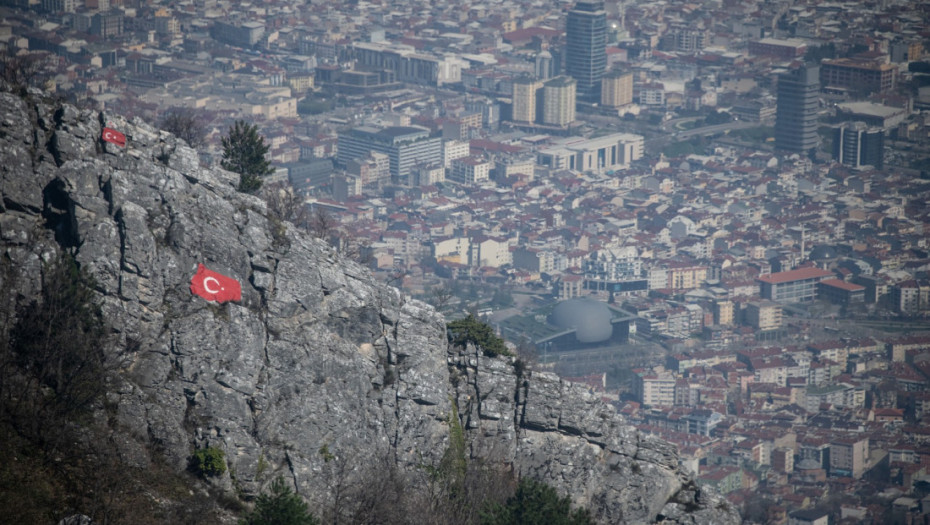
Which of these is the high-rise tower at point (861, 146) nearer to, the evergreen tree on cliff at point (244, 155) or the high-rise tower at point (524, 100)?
the high-rise tower at point (524, 100)

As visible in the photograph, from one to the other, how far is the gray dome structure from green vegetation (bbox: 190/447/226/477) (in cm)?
5158

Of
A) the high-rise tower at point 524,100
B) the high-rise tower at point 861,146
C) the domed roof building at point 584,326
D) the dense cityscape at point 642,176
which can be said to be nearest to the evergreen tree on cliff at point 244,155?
the dense cityscape at point 642,176

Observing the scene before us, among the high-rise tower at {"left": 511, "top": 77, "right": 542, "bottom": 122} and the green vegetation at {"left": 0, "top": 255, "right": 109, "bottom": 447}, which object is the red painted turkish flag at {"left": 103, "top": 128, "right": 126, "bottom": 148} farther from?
the high-rise tower at {"left": 511, "top": 77, "right": 542, "bottom": 122}

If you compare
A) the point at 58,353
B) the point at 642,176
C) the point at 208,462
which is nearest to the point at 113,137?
the point at 58,353

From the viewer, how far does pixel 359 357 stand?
20344mm

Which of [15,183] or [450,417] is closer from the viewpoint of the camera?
[15,183]

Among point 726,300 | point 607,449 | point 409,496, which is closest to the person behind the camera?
point 409,496

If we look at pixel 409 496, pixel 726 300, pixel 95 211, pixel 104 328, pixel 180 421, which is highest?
pixel 95 211

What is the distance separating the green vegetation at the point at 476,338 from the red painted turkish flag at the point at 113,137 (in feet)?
19.5

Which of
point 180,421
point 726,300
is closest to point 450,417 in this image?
point 180,421

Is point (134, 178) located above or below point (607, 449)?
above

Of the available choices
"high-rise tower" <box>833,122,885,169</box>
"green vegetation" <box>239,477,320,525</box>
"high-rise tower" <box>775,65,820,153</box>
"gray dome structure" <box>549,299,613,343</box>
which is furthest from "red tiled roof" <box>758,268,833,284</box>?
"green vegetation" <box>239,477,320,525</box>

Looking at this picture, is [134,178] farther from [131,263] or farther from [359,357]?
[359,357]

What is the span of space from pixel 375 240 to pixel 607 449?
61.3 m
